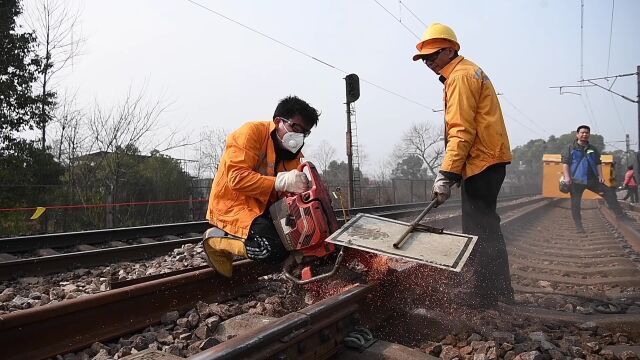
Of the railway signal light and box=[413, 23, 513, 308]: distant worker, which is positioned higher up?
the railway signal light

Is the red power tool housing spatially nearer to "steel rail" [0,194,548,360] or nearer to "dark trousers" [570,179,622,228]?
"steel rail" [0,194,548,360]

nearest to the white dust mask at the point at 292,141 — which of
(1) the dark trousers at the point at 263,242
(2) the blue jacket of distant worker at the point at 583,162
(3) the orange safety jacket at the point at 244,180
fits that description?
(3) the orange safety jacket at the point at 244,180

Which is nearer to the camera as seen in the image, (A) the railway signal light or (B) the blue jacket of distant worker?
(B) the blue jacket of distant worker

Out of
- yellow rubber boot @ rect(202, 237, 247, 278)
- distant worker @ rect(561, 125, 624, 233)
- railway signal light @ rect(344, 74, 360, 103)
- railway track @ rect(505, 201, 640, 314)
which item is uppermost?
railway signal light @ rect(344, 74, 360, 103)

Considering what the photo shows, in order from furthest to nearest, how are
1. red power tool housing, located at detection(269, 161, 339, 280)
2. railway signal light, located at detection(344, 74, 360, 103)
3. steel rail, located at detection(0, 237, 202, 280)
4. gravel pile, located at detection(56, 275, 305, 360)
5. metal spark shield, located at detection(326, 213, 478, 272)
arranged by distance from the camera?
railway signal light, located at detection(344, 74, 360, 103), steel rail, located at detection(0, 237, 202, 280), red power tool housing, located at detection(269, 161, 339, 280), metal spark shield, located at detection(326, 213, 478, 272), gravel pile, located at detection(56, 275, 305, 360)

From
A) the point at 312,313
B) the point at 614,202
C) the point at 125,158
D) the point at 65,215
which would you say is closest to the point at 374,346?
the point at 312,313

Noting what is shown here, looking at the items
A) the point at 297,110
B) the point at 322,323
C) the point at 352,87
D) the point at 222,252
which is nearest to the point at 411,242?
the point at 322,323

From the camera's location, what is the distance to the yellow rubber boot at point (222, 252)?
132 inches

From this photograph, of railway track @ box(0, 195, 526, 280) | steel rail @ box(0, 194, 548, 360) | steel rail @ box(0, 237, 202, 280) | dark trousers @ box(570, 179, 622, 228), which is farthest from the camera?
dark trousers @ box(570, 179, 622, 228)

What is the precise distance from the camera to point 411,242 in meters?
3.09

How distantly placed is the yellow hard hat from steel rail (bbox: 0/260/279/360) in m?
2.52

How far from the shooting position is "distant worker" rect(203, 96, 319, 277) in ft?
10.6

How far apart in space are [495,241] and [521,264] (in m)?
2.16

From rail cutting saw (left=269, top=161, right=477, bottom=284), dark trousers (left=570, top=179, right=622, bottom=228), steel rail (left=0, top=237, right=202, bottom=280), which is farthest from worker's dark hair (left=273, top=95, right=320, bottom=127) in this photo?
dark trousers (left=570, top=179, right=622, bottom=228)
